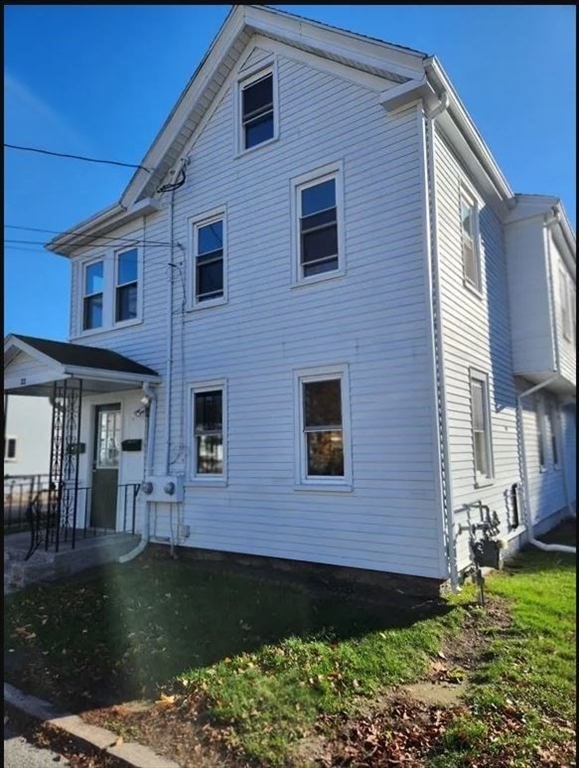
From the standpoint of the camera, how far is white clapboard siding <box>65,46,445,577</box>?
22.0ft

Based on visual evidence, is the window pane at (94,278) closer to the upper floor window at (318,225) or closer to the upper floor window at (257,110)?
the upper floor window at (257,110)

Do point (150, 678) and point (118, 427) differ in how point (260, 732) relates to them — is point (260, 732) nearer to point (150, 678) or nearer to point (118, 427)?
point (150, 678)

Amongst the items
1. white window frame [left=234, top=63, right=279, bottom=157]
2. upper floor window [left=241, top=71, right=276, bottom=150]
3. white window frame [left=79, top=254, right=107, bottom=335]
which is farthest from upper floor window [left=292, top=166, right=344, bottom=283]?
white window frame [left=79, top=254, right=107, bottom=335]

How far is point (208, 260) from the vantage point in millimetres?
9312

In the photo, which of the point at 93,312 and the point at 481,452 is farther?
the point at 93,312

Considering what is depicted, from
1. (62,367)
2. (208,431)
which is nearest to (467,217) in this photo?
(208,431)

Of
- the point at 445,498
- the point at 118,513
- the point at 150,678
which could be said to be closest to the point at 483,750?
the point at 150,678

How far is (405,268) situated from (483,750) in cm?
534

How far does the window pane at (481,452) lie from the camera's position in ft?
26.7

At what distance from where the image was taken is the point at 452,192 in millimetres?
8008

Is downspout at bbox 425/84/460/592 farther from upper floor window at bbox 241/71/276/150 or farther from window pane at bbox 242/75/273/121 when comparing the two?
window pane at bbox 242/75/273/121

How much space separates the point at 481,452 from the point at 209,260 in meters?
5.80

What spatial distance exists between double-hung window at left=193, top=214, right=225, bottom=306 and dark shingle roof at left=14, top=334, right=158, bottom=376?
1685 mm

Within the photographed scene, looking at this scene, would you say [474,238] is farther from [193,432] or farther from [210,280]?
[193,432]
